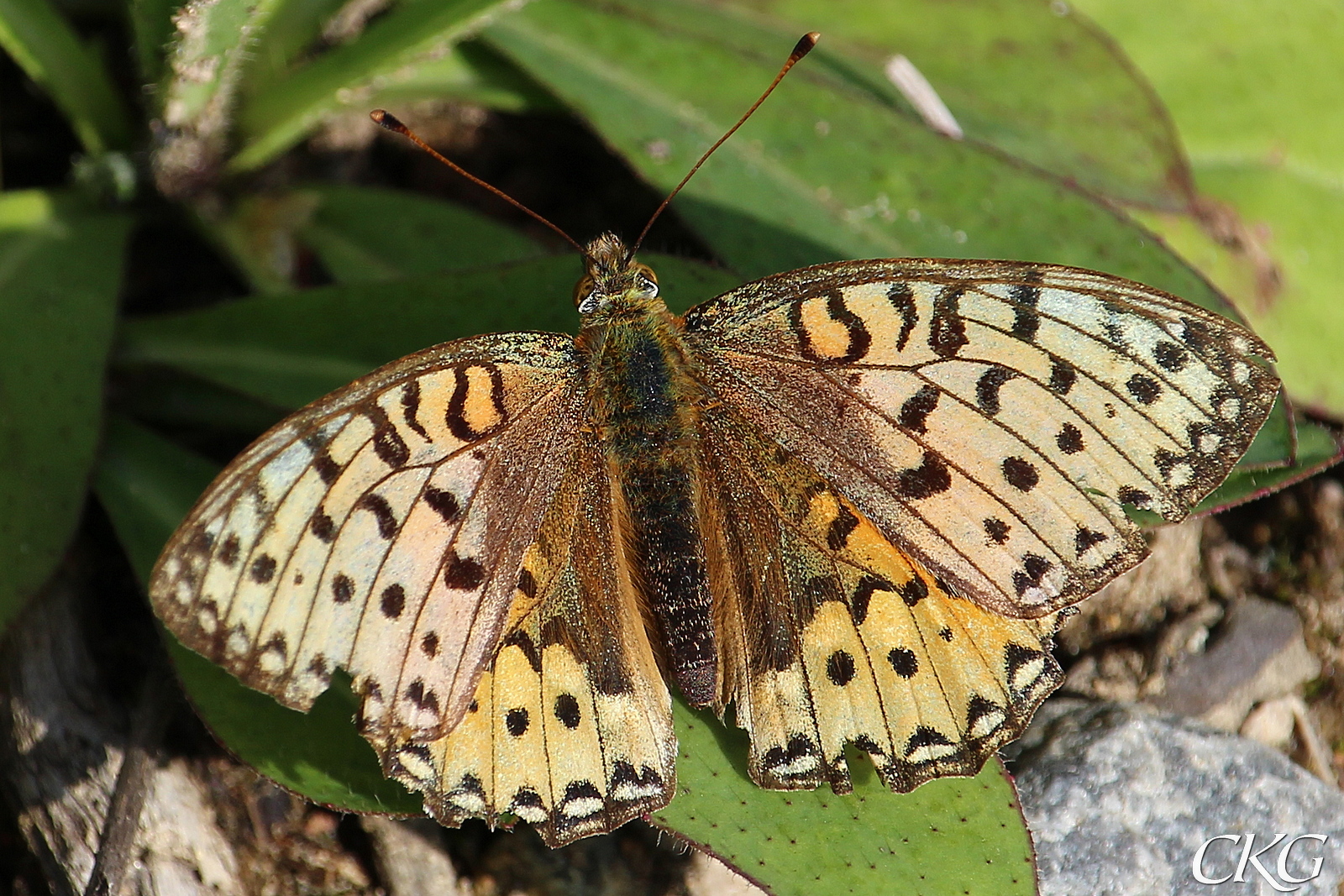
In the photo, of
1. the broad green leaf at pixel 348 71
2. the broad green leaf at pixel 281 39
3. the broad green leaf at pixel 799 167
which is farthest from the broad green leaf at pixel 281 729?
the broad green leaf at pixel 799 167

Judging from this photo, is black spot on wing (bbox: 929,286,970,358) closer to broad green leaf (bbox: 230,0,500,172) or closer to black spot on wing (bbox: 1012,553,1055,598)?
black spot on wing (bbox: 1012,553,1055,598)

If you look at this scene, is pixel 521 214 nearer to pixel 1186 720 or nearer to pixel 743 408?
pixel 743 408

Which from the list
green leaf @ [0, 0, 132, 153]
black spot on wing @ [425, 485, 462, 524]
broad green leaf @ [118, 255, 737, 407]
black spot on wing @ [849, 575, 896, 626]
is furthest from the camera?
green leaf @ [0, 0, 132, 153]

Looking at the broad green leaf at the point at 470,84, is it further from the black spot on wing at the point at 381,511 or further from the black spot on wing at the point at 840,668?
the black spot on wing at the point at 840,668

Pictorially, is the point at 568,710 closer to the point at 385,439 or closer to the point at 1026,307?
the point at 385,439

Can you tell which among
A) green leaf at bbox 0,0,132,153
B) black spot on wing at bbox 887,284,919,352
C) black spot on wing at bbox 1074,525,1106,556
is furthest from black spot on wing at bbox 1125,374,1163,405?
green leaf at bbox 0,0,132,153

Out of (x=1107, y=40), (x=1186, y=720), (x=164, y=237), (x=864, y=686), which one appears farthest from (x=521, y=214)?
(x=1186, y=720)

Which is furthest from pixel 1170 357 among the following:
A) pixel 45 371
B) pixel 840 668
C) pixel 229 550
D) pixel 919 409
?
pixel 45 371
